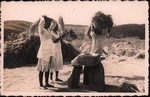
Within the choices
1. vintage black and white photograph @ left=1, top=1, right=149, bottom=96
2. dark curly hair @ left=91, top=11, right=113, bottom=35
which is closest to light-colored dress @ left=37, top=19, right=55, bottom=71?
vintage black and white photograph @ left=1, top=1, right=149, bottom=96

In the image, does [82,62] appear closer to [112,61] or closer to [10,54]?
[112,61]

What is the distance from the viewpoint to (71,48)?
18.1 ft

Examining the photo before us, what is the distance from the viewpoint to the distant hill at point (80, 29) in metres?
5.47

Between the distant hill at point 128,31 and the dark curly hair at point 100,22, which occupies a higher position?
the dark curly hair at point 100,22

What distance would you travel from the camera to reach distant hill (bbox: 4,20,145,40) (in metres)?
5.47

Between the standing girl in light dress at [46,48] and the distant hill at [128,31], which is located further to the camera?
the distant hill at [128,31]

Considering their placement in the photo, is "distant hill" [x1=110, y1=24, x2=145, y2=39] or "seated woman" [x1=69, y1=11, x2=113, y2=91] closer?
"seated woman" [x1=69, y1=11, x2=113, y2=91]

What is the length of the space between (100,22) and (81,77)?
58 centimetres

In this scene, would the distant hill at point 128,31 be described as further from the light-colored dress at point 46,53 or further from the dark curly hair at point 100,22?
the light-colored dress at point 46,53

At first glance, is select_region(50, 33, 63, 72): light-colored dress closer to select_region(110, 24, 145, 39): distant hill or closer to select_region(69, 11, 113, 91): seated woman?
select_region(69, 11, 113, 91): seated woman

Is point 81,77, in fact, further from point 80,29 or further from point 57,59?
point 80,29

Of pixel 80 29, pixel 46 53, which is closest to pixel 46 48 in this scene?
pixel 46 53

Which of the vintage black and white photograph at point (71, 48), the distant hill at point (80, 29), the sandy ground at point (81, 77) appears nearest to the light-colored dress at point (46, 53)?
the vintage black and white photograph at point (71, 48)

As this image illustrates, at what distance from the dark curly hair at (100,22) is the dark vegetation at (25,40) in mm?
96
